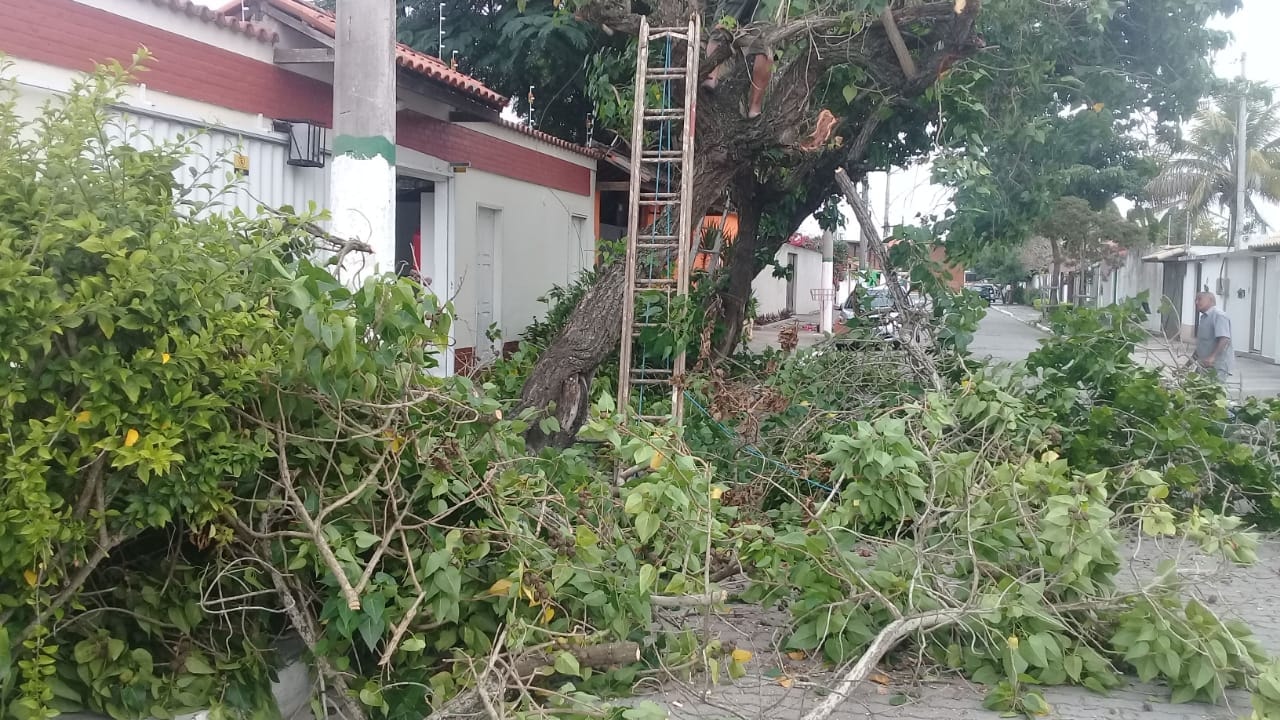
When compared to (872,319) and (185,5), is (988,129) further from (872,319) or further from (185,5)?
(185,5)

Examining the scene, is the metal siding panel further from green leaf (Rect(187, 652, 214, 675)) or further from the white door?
the white door

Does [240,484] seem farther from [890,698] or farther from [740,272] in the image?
[740,272]

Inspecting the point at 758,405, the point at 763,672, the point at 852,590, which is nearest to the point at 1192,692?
the point at 852,590

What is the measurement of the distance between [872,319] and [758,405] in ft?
6.84

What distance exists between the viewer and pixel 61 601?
3225 millimetres

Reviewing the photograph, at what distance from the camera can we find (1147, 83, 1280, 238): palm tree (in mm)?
29812

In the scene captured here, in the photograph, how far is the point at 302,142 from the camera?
786 centimetres

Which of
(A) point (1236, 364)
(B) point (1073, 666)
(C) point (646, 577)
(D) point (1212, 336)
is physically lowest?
(B) point (1073, 666)

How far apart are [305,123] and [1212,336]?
28.6 feet

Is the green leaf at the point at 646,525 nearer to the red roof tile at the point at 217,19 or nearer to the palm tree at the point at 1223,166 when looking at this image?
the red roof tile at the point at 217,19

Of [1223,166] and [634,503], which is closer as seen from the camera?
[634,503]

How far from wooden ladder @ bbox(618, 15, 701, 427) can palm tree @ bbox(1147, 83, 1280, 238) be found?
26.9 meters

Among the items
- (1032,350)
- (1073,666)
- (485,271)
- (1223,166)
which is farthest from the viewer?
(1223,166)

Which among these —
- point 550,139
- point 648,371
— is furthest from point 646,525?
point 550,139
